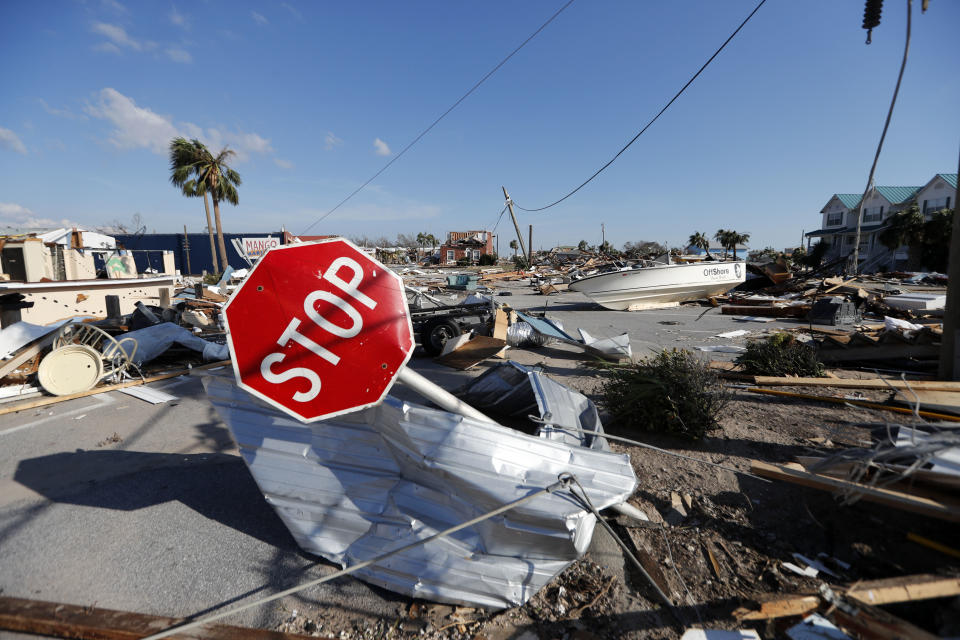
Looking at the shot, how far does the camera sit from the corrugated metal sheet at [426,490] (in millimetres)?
2023

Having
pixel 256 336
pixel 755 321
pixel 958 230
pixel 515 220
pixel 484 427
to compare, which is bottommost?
pixel 755 321

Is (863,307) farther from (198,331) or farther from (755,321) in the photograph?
(198,331)

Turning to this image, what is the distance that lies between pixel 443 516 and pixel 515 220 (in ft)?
52.0

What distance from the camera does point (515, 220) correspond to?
17094 mm

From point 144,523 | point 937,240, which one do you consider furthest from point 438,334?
point 937,240

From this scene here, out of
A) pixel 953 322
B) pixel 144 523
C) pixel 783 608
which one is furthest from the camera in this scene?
pixel 953 322

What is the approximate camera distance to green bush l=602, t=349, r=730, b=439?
13.2 feet

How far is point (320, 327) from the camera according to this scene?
1730 mm

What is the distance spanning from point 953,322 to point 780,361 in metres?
1.76

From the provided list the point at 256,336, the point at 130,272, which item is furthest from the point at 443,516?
the point at 130,272

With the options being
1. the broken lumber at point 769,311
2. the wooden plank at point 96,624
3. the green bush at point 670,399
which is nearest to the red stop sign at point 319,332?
the wooden plank at point 96,624

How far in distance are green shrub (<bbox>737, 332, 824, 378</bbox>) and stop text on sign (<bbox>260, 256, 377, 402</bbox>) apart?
6.07 metres

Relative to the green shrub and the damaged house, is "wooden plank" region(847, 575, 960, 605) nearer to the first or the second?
the green shrub

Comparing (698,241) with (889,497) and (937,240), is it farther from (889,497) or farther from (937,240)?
(889,497)
